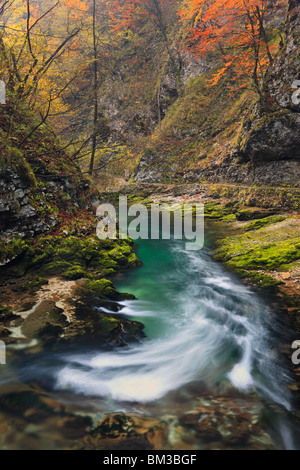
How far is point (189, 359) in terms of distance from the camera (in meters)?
4.80

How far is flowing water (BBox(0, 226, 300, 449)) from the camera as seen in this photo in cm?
354

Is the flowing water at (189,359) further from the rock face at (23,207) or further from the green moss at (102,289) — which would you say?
the rock face at (23,207)

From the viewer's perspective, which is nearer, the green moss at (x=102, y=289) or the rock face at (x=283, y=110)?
the green moss at (x=102, y=289)

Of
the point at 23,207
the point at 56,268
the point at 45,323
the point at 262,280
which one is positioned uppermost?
the point at 23,207

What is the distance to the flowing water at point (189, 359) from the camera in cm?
354

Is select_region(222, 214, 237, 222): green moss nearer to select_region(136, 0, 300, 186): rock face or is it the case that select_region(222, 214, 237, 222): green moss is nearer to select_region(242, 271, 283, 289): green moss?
select_region(136, 0, 300, 186): rock face

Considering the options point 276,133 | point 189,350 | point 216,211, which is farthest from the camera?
point 216,211

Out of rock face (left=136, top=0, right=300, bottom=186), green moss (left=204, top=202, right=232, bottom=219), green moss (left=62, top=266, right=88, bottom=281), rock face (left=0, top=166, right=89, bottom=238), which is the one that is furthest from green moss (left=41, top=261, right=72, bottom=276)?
rock face (left=136, top=0, right=300, bottom=186)

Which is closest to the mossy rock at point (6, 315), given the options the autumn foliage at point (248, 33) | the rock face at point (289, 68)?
the rock face at point (289, 68)

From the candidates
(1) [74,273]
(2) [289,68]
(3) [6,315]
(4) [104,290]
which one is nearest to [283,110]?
(2) [289,68]

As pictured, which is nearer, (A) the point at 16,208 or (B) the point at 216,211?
(A) the point at 16,208

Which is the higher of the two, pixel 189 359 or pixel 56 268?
pixel 56 268

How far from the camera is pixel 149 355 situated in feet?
15.6

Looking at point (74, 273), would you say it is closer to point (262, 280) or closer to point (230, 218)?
point (262, 280)
